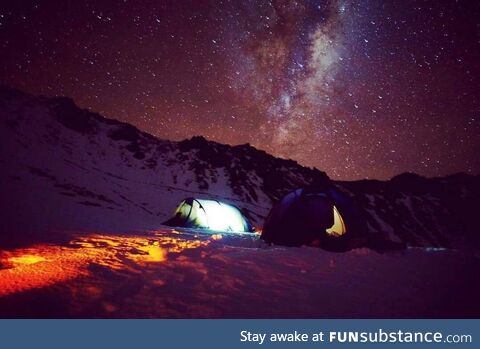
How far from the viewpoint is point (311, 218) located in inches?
354

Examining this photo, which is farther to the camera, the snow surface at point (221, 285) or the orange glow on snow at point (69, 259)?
the orange glow on snow at point (69, 259)

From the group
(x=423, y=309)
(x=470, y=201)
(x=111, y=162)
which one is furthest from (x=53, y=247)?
(x=470, y=201)

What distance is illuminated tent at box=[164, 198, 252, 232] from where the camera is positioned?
48.7ft

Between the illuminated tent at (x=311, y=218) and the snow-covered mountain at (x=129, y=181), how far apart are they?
0.69m

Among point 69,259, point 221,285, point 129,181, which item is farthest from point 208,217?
point 129,181

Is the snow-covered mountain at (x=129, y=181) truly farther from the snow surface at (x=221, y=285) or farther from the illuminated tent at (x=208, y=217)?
the snow surface at (x=221, y=285)

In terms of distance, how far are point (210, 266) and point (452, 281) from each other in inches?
174

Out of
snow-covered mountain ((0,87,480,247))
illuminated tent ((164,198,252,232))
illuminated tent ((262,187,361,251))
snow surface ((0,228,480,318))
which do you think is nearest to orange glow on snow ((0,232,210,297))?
snow surface ((0,228,480,318))

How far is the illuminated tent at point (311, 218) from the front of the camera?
8906 millimetres

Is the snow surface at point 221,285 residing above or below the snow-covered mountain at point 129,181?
below

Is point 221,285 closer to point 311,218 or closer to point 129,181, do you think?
point 311,218

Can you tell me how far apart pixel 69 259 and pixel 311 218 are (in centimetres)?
649

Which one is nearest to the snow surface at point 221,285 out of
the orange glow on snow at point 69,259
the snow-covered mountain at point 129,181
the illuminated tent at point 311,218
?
the orange glow on snow at point 69,259
